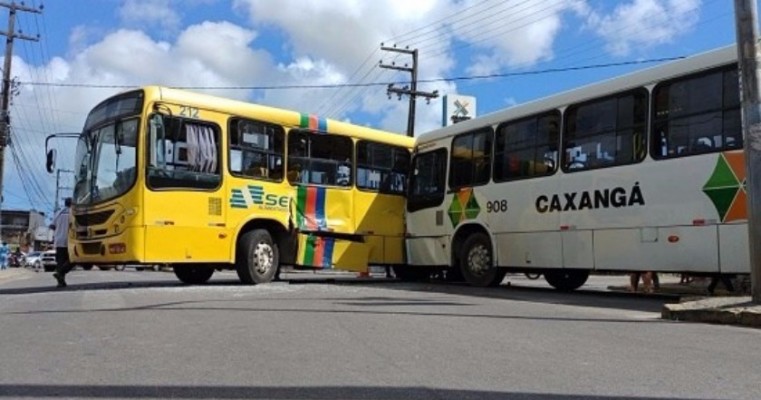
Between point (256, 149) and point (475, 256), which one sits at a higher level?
point (256, 149)

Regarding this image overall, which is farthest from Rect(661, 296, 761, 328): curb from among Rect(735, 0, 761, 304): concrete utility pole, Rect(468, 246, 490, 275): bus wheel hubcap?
Rect(468, 246, 490, 275): bus wheel hubcap

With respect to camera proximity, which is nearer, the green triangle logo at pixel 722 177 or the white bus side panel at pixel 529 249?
the green triangle logo at pixel 722 177

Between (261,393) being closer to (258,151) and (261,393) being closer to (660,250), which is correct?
(660,250)

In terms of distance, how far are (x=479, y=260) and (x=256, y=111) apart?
527 cm

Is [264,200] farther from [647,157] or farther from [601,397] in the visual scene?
[601,397]

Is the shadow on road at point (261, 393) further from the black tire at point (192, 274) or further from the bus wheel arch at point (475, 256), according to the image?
the black tire at point (192, 274)

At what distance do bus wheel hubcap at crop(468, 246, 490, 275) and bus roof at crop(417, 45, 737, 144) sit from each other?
2484 mm

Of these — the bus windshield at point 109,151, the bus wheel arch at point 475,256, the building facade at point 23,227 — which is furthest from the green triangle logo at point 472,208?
the building facade at point 23,227

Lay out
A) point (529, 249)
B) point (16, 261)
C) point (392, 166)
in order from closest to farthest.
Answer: point (529, 249)
point (392, 166)
point (16, 261)

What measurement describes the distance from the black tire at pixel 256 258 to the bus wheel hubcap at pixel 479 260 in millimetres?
3877

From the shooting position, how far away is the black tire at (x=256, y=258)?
45.8ft

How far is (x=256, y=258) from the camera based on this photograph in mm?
14125

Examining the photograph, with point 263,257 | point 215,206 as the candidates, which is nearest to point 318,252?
point 263,257

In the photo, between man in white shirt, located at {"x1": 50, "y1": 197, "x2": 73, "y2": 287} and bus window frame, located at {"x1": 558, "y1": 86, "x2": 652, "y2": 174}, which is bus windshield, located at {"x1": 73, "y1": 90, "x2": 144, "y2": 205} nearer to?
man in white shirt, located at {"x1": 50, "y1": 197, "x2": 73, "y2": 287}
